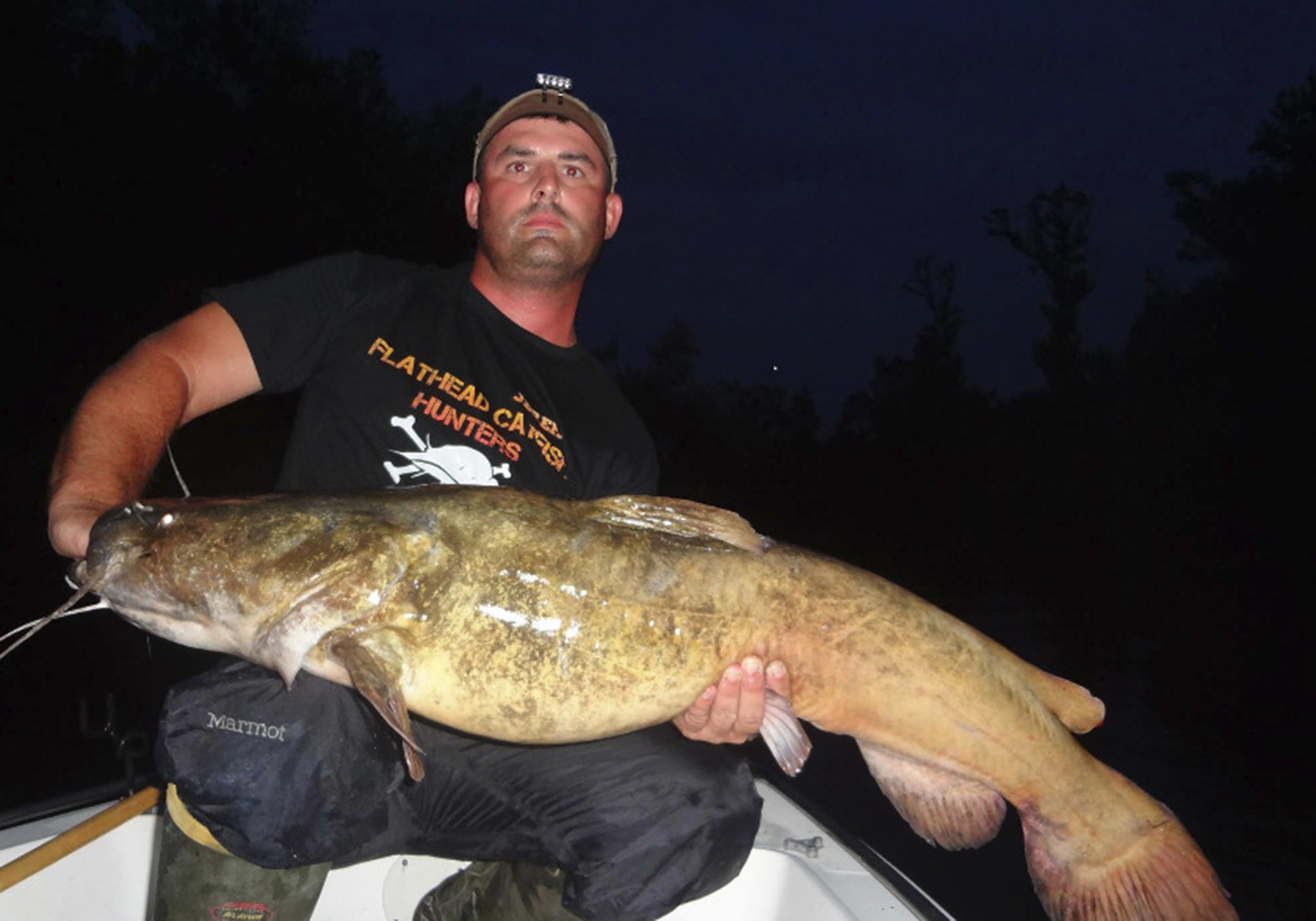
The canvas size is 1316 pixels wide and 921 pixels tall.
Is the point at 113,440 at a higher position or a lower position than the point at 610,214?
lower

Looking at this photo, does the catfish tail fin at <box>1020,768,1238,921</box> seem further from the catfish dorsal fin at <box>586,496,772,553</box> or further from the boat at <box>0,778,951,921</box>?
the catfish dorsal fin at <box>586,496,772,553</box>

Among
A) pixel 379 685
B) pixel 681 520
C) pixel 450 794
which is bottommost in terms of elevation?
pixel 450 794

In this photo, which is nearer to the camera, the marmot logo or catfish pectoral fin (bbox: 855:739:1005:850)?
the marmot logo

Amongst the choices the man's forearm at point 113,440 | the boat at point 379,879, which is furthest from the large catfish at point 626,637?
the boat at point 379,879

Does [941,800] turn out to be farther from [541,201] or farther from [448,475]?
[541,201]

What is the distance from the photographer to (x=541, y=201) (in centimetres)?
329

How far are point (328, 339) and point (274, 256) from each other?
54.4 ft

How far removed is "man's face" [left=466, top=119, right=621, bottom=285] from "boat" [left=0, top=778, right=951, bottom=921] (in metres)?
2.01

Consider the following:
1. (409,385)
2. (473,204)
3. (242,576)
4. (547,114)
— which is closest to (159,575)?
(242,576)

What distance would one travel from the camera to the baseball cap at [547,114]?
345 centimetres

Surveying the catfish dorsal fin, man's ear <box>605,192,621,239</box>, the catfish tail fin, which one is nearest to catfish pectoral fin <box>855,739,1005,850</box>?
the catfish tail fin

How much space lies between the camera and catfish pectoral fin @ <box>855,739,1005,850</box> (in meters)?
2.35

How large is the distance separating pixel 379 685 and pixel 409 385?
1198 millimetres

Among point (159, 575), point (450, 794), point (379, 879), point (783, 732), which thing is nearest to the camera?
point (159, 575)
